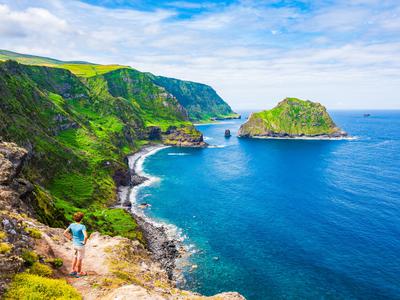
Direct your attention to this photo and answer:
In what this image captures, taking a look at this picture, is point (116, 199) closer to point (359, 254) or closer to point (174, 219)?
point (174, 219)

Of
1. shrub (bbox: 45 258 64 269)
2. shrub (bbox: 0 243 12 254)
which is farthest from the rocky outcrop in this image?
shrub (bbox: 45 258 64 269)

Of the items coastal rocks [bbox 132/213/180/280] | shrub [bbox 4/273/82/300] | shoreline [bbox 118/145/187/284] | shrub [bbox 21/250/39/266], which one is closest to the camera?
shrub [bbox 4/273/82/300]

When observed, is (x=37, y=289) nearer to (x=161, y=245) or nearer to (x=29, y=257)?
(x=29, y=257)

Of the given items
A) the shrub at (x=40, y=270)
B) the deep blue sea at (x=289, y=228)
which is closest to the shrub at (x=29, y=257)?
the shrub at (x=40, y=270)

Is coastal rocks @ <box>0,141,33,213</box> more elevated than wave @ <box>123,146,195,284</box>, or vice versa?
coastal rocks @ <box>0,141,33,213</box>

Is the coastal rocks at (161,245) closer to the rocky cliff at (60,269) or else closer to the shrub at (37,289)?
the rocky cliff at (60,269)

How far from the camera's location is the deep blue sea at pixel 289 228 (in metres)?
69.2

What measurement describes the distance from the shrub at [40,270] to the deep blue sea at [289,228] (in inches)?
1978

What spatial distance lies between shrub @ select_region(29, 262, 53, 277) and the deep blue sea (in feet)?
165

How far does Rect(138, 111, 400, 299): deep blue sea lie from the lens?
69.2 meters

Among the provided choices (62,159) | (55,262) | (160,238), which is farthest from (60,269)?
(62,159)

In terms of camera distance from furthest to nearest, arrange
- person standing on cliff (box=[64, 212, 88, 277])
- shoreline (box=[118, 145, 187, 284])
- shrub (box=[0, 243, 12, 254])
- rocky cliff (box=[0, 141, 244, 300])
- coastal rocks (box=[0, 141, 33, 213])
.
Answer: shoreline (box=[118, 145, 187, 284]) < coastal rocks (box=[0, 141, 33, 213]) < person standing on cliff (box=[64, 212, 88, 277]) < shrub (box=[0, 243, 12, 254]) < rocky cliff (box=[0, 141, 244, 300])

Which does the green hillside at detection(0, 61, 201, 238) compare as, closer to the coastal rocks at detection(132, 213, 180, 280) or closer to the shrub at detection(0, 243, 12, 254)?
the coastal rocks at detection(132, 213, 180, 280)

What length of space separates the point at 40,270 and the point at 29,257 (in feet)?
4.65
